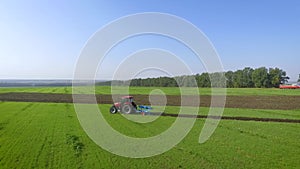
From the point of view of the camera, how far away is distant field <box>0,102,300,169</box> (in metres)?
9.72

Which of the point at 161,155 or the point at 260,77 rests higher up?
the point at 260,77

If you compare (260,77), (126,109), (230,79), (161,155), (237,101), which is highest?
(260,77)

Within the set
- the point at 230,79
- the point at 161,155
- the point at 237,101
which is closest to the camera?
the point at 161,155

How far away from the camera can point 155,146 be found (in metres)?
12.2

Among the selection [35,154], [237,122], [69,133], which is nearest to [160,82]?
[237,122]

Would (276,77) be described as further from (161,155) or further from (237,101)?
(161,155)

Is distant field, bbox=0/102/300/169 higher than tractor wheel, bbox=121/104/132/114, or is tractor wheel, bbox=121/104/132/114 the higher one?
tractor wheel, bbox=121/104/132/114

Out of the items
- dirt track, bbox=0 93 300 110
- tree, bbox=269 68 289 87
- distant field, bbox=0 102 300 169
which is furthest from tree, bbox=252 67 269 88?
distant field, bbox=0 102 300 169

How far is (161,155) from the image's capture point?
10930mm

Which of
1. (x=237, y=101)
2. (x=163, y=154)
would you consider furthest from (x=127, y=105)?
(x=237, y=101)

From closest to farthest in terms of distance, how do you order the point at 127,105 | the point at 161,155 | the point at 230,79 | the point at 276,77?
the point at 161,155
the point at 127,105
the point at 276,77
the point at 230,79

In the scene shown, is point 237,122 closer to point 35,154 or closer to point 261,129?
point 261,129

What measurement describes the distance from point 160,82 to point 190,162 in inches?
2324

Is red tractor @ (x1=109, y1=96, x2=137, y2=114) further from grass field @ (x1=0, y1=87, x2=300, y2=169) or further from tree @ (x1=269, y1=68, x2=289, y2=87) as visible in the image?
tree @ (x1=269, y1=68, x2=289, y2=87)
